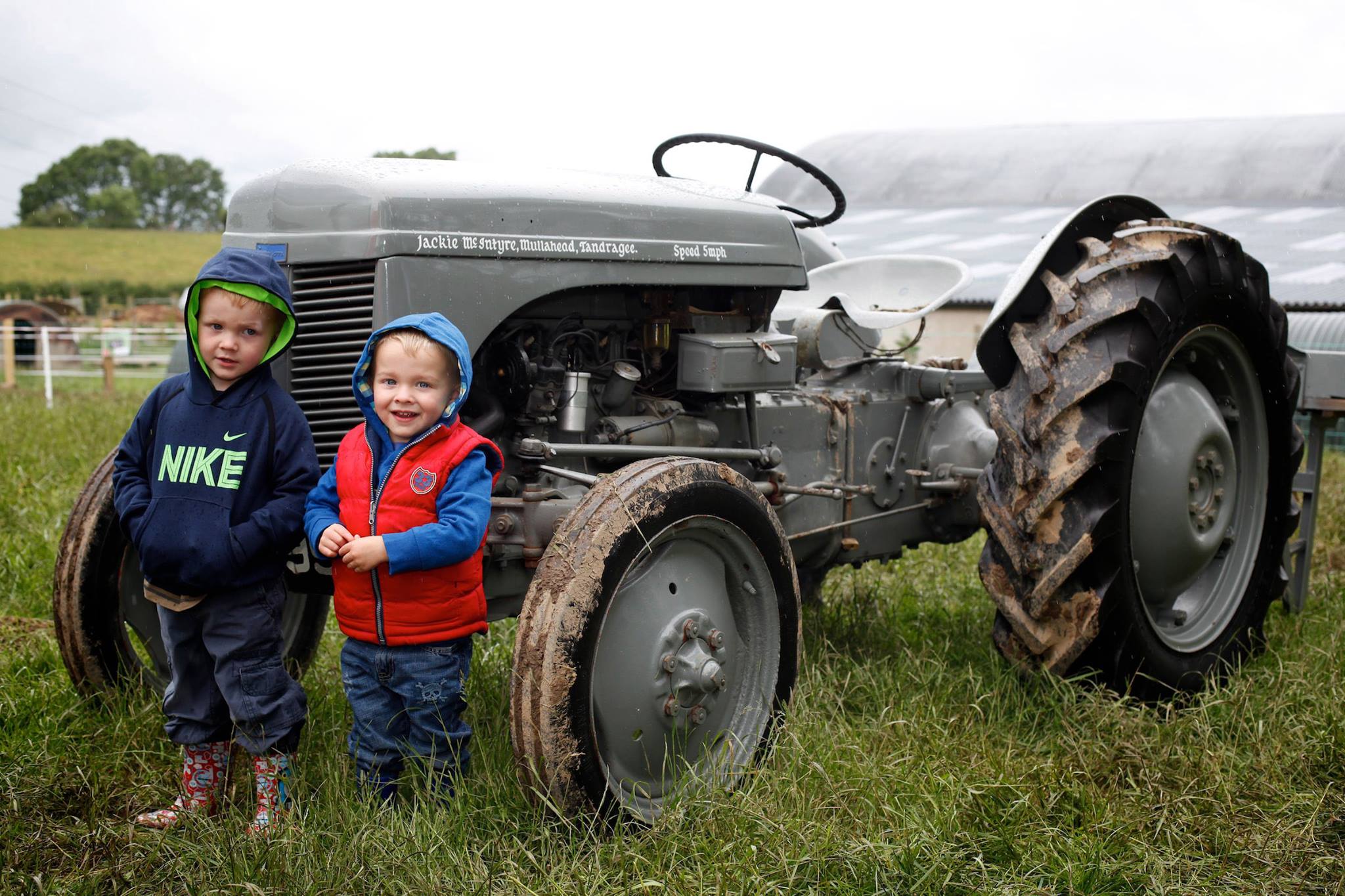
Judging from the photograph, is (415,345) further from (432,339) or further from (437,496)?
(437,496)

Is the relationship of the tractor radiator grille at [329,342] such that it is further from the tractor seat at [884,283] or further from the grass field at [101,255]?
the grass field at [101,255]

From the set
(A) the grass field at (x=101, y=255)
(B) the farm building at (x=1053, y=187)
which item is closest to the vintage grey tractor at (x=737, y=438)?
(B) the farm building at (x=1053, y=187)

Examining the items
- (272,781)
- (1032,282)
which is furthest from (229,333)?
(1032,282)

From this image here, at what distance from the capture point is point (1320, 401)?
15.6 ft

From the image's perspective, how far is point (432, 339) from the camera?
258cm

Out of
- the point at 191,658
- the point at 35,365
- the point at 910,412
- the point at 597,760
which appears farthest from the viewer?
the point at 35,365

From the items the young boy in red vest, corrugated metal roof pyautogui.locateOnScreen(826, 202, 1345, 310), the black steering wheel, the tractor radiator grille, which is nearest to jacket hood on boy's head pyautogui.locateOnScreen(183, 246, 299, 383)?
the tractor radiator grille

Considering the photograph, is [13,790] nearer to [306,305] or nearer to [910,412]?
[306,305]

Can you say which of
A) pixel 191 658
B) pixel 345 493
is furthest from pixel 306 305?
pixel 191 658

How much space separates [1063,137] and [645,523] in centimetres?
2602

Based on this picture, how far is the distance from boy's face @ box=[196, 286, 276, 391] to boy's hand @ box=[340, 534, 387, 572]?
52cm

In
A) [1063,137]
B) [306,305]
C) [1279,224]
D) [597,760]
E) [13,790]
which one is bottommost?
[13,790]

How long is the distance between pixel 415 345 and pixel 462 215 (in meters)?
0.40

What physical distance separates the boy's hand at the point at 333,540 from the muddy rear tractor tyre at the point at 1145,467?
1.85m
